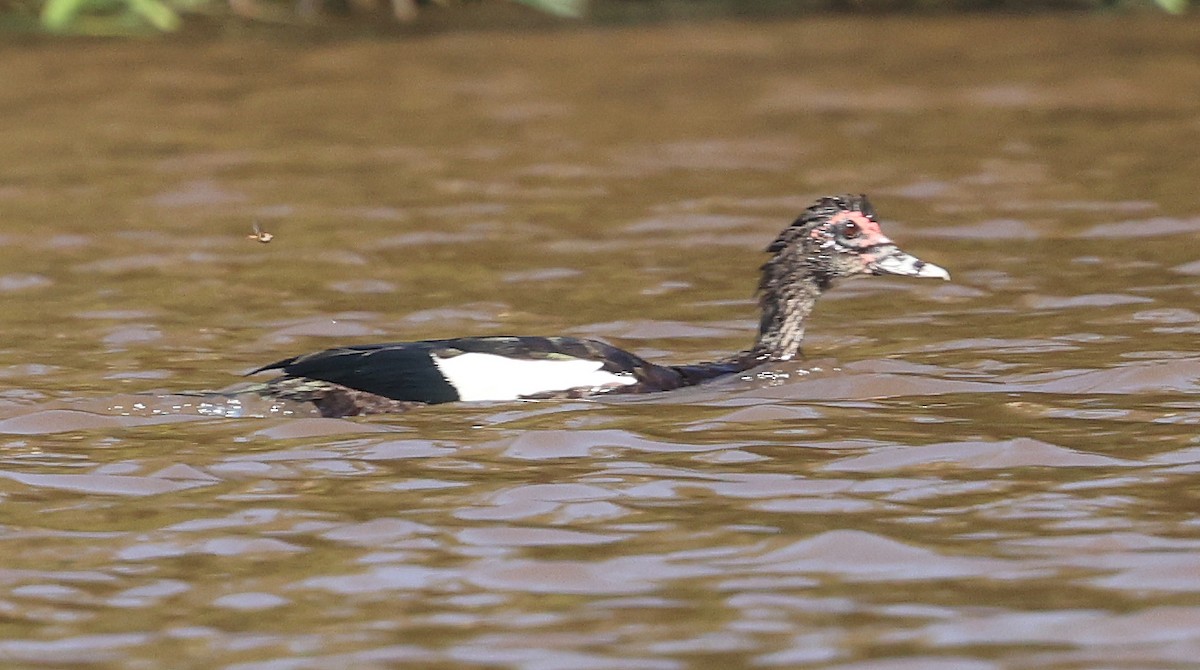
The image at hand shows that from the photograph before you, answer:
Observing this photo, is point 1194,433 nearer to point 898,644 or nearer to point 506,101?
point 898,644

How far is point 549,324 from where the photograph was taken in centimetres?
966

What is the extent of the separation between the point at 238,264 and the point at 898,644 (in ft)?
21.4

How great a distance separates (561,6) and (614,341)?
708 centimetres

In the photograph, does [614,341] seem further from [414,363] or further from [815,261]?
[414,363]

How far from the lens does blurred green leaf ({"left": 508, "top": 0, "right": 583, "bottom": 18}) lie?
16156 millimetres

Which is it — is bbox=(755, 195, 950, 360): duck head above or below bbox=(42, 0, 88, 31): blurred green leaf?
below

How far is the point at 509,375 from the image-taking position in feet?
25.4

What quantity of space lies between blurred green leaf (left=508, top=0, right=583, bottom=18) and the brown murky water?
1.19 ft

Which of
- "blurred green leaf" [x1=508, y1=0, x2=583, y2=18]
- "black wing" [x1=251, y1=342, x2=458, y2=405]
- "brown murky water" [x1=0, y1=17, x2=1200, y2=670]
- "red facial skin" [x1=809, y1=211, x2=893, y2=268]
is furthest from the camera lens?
"blurred green leaf" [x1=508, y1=0, x2=583, y2=18]

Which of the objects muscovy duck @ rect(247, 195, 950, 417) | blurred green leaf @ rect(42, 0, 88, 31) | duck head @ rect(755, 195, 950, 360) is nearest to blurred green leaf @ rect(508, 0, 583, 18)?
blurred green leaf @ rect(42, 0, 88, 31)

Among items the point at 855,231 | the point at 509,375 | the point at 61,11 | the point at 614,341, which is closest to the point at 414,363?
the point at 509,375

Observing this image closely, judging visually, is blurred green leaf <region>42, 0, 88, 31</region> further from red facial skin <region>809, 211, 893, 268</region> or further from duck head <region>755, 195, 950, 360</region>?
red facial skin <region>809, 211, 893, 268</region>

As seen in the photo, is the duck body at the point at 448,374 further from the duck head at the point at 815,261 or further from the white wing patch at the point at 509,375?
the duck head at the point at 815,261

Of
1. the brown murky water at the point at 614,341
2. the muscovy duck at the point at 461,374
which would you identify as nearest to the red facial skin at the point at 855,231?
the brown murky water at the point at 614,341
